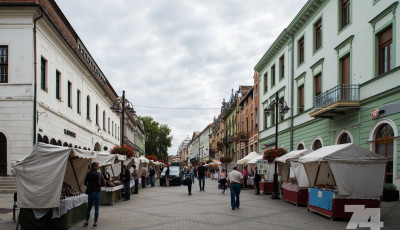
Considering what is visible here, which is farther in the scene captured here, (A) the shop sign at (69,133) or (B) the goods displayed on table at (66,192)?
(A) the shop sign at (69,133)

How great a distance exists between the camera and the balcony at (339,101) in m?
16.5

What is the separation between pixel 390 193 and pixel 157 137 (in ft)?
283

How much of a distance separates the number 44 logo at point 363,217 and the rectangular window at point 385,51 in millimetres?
6294

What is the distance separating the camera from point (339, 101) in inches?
656

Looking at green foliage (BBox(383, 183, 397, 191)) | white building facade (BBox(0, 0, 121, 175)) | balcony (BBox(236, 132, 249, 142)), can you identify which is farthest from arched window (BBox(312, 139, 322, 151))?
balcony (BBox(236, 132, 249, 142))

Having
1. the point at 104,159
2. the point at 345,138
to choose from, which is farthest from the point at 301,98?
the point at 104,159

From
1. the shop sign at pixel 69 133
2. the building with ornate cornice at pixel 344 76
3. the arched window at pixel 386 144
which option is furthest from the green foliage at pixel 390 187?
the shop sign at pixel 69 133

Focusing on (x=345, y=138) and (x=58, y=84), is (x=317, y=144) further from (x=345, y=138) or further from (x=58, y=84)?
(x=58, y=84)

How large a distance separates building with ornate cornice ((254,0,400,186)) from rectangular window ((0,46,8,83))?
15850mm

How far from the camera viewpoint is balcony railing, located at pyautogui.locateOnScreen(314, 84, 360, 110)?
16562 mm

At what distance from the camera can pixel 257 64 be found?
3606cm

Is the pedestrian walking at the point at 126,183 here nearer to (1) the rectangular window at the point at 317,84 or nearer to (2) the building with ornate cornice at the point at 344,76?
(2) the building with ornate cornice at the point at 344,76

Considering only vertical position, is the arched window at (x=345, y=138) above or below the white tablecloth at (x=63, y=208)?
above

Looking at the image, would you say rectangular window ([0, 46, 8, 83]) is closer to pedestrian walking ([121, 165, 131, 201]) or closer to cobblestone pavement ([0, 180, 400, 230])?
cobblestone pavement ([0, 180, 400, 230])
